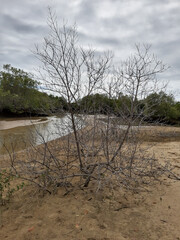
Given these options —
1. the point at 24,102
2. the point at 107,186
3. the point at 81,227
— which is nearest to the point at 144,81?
the point at 107,186

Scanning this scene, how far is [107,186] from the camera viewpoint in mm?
3650

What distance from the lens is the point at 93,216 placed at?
2.79 metres

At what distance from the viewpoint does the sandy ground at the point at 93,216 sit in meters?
2.42

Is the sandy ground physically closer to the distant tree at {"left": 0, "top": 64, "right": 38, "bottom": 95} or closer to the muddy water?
the muddy water

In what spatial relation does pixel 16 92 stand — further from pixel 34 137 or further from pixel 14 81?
pixel 34 137

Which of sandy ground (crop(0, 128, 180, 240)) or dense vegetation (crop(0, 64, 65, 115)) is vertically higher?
dense vegetation (crop(0, 64, 65, 115))

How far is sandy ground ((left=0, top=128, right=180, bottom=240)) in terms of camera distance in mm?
2424

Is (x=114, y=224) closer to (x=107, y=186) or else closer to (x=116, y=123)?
(x=107, y=186)

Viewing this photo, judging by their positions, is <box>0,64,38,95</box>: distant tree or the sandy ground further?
<box>0,64,38,95</box>: distant tree

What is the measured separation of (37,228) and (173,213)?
201 cm

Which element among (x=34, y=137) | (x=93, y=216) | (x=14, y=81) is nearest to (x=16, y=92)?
(x=14, y=81)

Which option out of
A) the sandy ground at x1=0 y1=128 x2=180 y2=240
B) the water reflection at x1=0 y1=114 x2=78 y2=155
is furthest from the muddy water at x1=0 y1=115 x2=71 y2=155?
the sandy ground at x1=0 y1=128 x2=180 y2=240

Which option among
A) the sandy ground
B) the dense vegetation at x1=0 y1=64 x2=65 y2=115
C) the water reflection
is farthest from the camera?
the dense vegetation at x1=0 y1=64 x2=65 y2=115

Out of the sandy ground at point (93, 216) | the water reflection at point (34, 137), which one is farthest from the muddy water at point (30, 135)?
the sandy ground at point (93, 216)
